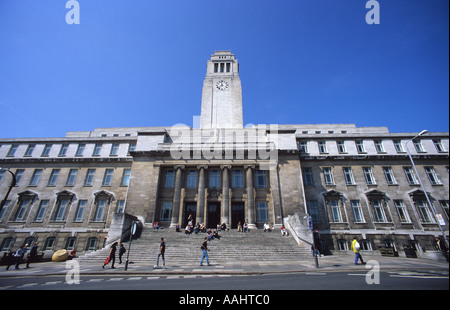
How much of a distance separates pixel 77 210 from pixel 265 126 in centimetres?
3141

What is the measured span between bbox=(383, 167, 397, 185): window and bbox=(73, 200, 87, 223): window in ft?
143

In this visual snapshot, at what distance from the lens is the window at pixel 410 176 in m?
27.1

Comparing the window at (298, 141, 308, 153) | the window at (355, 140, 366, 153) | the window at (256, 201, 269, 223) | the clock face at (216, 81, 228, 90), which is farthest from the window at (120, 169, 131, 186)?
the window at (355, 140, 366, 153)

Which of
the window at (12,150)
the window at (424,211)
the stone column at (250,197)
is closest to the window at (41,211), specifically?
the window at (12,150)

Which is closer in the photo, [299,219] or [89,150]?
[299,219]

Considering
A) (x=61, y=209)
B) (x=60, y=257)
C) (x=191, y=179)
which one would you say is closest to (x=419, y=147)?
(x=191, y=179)

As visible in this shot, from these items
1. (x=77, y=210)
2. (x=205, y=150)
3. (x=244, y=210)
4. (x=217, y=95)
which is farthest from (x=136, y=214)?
→ (x=217, y=95)

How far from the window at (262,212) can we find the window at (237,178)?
3666 millimetres

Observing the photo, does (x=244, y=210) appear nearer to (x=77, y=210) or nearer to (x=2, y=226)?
(x=77, y=210)

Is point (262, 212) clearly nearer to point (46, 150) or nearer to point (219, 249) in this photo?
point (219, 249)

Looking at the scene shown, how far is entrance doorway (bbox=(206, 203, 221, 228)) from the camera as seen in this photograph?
2767cm

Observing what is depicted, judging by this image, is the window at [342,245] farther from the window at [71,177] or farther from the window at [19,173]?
the window at [19,173]

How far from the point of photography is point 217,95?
138 feet

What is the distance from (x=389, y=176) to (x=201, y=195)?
2698 cm
